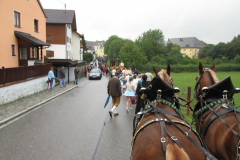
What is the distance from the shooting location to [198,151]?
8.51 feet

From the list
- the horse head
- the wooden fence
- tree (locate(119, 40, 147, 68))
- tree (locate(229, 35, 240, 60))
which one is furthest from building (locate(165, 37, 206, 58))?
the horse head

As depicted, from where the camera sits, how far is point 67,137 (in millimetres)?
6566

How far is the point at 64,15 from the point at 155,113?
4001 centimetres

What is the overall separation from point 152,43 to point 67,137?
72.5 meters

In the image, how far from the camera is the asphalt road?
5297mm

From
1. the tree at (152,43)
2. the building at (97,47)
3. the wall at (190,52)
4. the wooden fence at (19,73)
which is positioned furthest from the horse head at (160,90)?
the building at (97,47)

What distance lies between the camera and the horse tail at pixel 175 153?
7.37 feet

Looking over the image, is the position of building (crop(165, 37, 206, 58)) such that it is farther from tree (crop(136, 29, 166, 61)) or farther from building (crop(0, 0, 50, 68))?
building (crop(0, 0, 50, 68))

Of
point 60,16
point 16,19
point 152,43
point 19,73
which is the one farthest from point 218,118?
point 152,43

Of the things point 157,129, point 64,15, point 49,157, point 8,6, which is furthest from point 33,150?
point 64,15

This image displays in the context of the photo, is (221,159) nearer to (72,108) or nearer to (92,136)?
(92,136)

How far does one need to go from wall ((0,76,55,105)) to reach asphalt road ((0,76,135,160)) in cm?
250

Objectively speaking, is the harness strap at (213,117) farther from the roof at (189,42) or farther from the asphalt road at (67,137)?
the roof at (189,42)

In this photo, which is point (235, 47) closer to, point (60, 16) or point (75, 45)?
point (75, 45)
